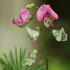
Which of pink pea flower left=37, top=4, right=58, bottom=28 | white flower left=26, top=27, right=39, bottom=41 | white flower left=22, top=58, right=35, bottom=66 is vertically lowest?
white flower left=22, top=58, right=35, bottom=66

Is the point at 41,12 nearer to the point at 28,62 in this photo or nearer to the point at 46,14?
the point at 46,14

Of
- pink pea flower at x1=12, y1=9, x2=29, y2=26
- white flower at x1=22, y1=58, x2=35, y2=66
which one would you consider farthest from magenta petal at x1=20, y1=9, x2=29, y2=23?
white flower at x1=22, y1=58, x2=35, y2=66

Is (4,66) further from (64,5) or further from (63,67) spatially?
(64,5)

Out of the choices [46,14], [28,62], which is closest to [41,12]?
[46,14]

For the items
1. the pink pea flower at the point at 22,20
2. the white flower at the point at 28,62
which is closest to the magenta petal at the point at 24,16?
the pink pea flower at the point at 22,20

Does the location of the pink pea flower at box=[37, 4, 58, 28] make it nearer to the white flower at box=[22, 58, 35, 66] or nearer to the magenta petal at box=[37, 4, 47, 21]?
the magenta petal at box=[37, 4, 47, 21]

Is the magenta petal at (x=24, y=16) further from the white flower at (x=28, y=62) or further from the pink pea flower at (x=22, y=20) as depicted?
the white flower at (x=28, y=62)

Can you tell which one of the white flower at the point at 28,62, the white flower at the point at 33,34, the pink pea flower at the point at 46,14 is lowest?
the white flower at the point at 28,62
